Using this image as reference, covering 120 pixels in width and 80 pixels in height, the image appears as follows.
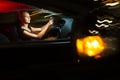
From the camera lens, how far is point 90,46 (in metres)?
3.41

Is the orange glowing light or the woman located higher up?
the woman

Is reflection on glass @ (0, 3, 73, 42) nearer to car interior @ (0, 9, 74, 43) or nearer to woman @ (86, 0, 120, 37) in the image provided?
car interior @ (0, 9, 74, 43)

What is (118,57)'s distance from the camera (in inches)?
137

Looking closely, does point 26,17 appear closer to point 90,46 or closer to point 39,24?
point 39,24

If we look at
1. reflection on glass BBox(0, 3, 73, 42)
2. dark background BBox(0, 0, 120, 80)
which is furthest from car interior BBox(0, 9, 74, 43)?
dark background BBox(0, 0, 120, 80)

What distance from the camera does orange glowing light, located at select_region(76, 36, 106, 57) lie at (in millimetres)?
3412

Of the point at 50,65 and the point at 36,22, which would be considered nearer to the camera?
the point at 50,65

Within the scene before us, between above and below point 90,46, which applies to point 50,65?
below

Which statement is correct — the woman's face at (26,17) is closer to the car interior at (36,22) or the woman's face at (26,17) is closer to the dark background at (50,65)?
the car interior at (36,22)

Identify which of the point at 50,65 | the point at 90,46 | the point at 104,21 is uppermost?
the point at 104,21

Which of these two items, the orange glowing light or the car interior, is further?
the car interior

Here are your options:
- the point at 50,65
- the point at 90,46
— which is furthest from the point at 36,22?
the point at 90,46

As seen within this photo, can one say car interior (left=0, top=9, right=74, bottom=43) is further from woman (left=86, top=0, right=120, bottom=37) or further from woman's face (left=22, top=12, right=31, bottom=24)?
woman (left=86, top=0, right=120, bottom=37)

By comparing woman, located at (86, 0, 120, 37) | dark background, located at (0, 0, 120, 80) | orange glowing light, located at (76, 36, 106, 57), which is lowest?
dark background, located at (0, 0, 120, 80)
